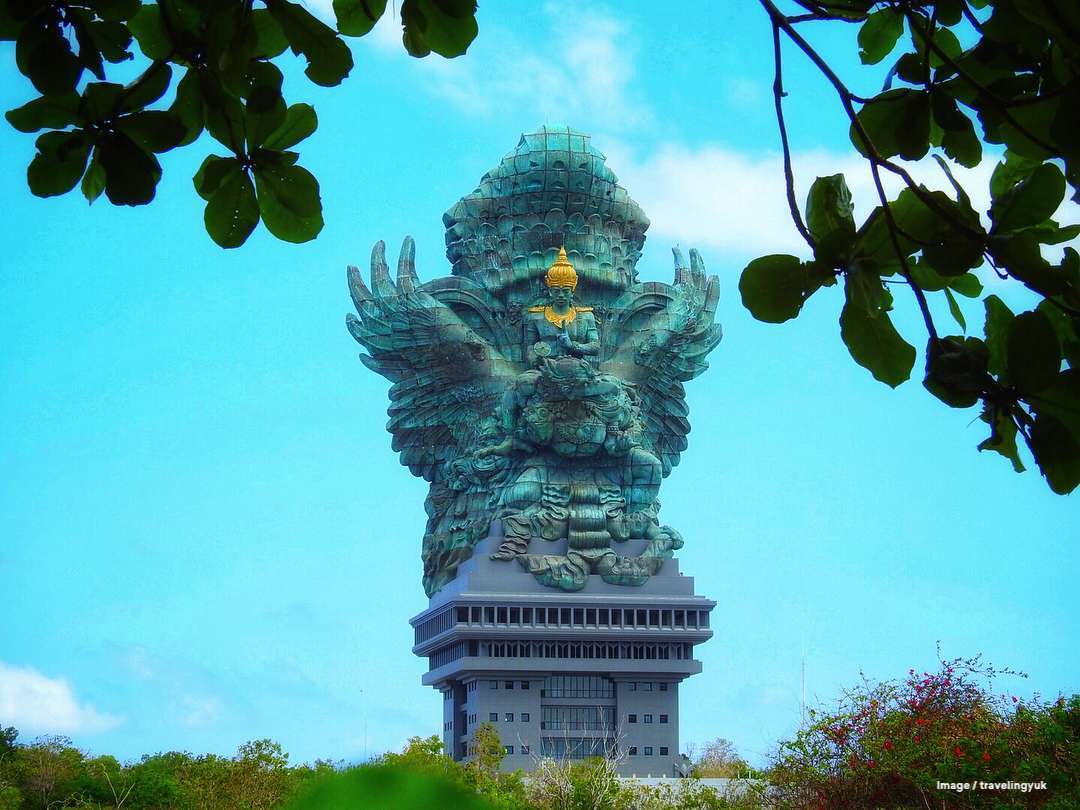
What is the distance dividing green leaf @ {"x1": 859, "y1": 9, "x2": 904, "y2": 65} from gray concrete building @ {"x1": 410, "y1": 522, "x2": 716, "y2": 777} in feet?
165

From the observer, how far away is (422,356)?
183 feet

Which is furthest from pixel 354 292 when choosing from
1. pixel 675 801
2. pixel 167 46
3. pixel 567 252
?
pixel 167 46

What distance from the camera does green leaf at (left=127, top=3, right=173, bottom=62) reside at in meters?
3.99

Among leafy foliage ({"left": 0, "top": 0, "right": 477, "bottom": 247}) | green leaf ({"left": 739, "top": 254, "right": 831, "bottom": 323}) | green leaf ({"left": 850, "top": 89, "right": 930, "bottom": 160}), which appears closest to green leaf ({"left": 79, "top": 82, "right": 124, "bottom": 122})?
leafy foliage ({"left": 0, "top": 0, "right": 477, "bottom": 247})

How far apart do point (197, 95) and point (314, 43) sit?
1.28ft

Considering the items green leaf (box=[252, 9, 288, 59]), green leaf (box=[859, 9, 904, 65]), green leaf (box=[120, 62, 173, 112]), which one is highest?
green leaf (box=[859, 9, 904, 65])

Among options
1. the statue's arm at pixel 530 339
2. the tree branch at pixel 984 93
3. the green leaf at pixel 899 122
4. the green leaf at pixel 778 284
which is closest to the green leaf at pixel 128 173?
the green leaf at pixel 778 284

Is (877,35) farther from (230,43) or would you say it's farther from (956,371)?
(230,43)

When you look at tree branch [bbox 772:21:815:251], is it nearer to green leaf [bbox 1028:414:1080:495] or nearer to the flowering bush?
green leaf [bbox 1028:414:1080:495]

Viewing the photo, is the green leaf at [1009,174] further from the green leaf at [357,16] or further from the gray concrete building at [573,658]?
the gray concrete building at [573,658]

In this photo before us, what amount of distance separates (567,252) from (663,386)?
638 centimetres

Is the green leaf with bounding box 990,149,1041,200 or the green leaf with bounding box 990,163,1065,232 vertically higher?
the green leaf with bounding box 990,149,1041,200

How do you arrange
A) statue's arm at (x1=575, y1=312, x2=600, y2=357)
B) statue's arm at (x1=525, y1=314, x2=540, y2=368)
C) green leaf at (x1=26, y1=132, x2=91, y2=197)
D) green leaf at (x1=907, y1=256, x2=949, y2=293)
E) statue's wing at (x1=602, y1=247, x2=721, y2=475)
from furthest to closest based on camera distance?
1. statue's wing at (x1=602, y1=247, x2=721, y2=475)
2. statue's arm at (x1=525, y1=314, x2=540, y2=368)
3. statue's arm at (x1=575, y1=312, x2=600, y2=357)
4. green leaf at (x1=907, y1=256, x2=949, y2=293)
5. green leaf at (x1=26, y1=132, x2=91, y2=197)

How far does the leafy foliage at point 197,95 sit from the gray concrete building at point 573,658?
5083 centimetres
